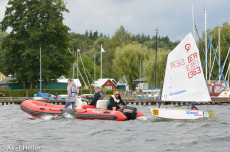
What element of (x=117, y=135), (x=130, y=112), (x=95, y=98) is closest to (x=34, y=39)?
(x=95, y=98)

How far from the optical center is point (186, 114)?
21812mm

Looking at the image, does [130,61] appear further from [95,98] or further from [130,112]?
[130,112]

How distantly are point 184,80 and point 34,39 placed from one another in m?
38.8

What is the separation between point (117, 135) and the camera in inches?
679

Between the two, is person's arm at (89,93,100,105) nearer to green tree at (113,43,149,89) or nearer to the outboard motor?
the outboard motor

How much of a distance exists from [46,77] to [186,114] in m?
37.5

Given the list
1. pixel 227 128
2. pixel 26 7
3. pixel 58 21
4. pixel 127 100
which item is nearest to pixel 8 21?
pixel 26 7

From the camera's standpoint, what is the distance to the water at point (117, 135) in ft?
46.8

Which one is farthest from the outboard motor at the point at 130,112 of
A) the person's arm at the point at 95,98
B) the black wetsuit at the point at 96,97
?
the person's arm at the point at 95,98

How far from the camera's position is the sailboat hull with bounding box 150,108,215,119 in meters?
21.5

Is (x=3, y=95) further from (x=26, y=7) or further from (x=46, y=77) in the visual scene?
(x=26, y=7)

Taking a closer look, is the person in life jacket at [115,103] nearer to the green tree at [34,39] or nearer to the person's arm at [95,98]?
the person's arm at [95,98]

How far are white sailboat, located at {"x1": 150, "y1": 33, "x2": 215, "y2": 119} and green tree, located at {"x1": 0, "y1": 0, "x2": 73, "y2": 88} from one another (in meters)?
36.9

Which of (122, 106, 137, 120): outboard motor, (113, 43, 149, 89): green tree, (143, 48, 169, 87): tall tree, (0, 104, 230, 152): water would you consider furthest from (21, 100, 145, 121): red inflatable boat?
(113, 43, 149, 89): green tree
